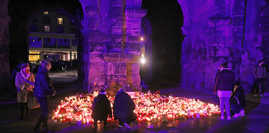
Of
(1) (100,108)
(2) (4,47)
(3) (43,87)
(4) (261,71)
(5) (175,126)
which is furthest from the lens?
(2) (4,47)

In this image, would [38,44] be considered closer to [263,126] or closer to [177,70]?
[177,70]

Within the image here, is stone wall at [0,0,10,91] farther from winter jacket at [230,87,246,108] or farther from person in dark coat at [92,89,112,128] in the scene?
winter jacket at [230,87,246,108]

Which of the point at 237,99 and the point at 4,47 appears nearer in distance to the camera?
the point at 237,99

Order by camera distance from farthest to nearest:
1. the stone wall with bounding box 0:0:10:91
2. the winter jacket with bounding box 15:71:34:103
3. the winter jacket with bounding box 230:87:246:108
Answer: the stone wall with bounding box 0:0:10:91, the winter jacket with bounding box 230:87:246:108, the winter jacket with bounding box 15:71:34:103

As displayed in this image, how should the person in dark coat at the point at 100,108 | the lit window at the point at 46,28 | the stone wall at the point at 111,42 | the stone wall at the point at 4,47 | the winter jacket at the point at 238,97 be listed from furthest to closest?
1. the lit window at the point at 46,28
2. the stone wall at the point at 4,47
3. the stone wall at the point at 111,42
4. the winter jacket at the point at 238,97
5. the person in dark coat at the point at 100,108

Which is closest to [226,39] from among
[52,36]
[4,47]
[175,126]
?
[175,126]

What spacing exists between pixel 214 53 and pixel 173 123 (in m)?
6.33

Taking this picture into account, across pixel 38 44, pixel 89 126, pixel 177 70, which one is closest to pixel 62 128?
pixel 89 126

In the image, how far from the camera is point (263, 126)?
6.20 metres

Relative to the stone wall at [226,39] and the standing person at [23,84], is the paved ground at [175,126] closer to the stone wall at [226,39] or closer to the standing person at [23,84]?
the standing person at [23,84]

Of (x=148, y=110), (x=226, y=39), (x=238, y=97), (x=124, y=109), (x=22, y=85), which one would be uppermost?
(x=226, y=39)

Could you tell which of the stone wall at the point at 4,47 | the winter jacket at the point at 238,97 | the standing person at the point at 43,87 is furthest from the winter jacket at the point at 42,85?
the stone wall at the point at 4,47

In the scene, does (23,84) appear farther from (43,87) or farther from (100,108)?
(100,108)

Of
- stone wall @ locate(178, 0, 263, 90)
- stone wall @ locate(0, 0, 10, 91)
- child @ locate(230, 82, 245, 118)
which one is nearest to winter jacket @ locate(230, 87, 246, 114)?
child @ locate(230, 82, 245, 118)
